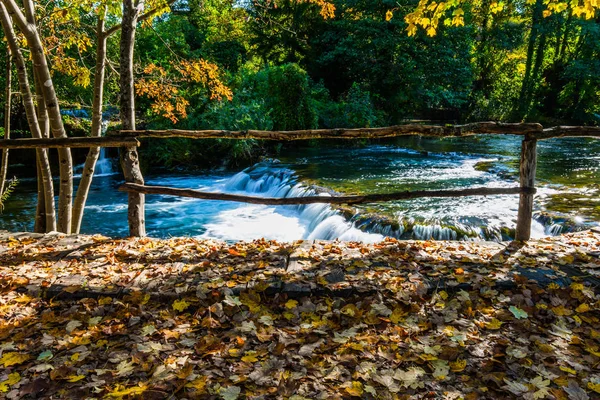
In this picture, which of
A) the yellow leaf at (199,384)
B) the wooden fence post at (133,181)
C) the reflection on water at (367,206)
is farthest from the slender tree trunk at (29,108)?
the yellow leaf at (199,384)

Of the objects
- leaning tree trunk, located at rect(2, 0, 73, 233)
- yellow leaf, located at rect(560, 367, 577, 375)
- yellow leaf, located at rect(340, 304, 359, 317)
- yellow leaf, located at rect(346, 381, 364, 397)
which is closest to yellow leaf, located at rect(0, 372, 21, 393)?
yellow leaf, located at rect(346, 381, 364, 397)

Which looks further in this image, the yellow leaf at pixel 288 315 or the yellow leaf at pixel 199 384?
the yellow leaf at pixel 288 315

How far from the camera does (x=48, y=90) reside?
5.32 m

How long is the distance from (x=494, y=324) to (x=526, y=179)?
83.1 inches

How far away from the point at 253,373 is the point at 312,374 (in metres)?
0.39

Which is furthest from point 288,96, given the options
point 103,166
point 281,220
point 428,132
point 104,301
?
point 104,301

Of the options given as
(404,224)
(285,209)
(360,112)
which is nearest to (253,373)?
(404,224)

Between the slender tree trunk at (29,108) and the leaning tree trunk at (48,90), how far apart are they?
0.23 meters

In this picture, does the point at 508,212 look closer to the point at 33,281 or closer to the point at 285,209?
the point at 285,209

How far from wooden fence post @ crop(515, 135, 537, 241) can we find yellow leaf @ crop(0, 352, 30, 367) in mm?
4913

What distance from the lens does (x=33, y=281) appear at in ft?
12.0

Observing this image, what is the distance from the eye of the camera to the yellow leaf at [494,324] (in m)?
3.03

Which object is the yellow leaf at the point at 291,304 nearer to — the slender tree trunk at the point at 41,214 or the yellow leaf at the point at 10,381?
the yellow leaf at the point at 10,381

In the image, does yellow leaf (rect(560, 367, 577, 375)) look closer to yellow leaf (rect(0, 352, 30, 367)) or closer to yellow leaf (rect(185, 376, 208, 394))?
yellow leaf (rect(185, 376, 208, 394))
